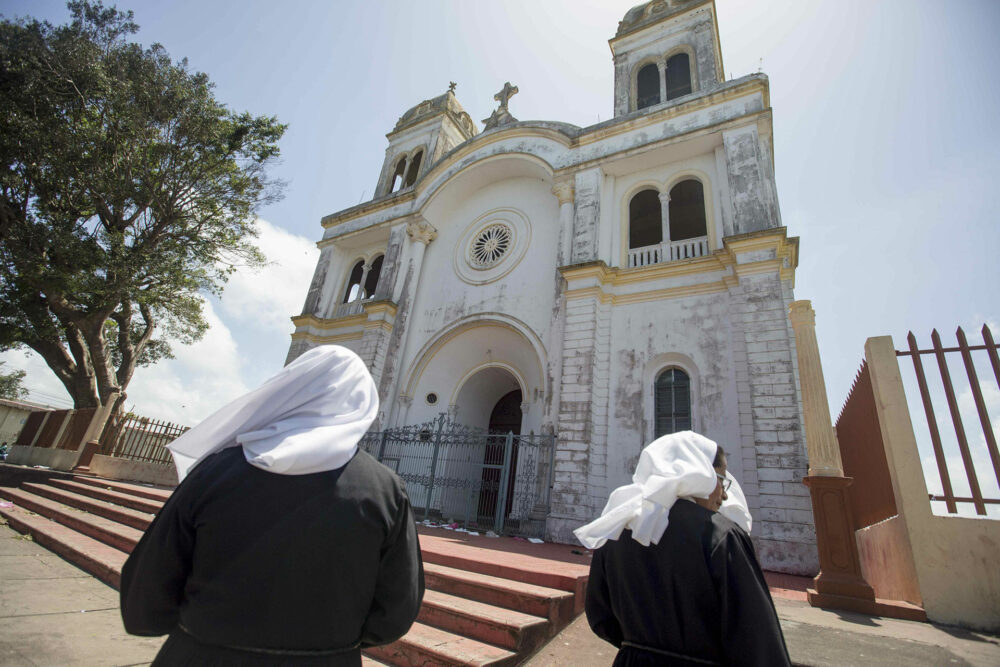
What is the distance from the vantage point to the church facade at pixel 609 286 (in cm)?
786

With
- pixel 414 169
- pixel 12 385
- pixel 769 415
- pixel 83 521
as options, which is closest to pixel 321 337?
pixel 414 169

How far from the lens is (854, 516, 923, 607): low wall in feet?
13.5

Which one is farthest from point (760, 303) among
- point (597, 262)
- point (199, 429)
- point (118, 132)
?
point (118, 132)

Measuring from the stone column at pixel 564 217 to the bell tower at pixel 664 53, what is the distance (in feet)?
11.5

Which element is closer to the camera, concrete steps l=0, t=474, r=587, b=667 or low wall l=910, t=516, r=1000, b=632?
concrete steps l=0, t=474, r=587, b=667

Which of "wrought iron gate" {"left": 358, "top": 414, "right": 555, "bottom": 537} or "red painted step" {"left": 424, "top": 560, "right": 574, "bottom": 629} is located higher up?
"wrought iron gate" {"left": 358, "top": 414, "right": 555, "bottom": 537}

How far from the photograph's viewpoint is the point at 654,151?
10789mm

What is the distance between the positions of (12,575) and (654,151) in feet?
41.1

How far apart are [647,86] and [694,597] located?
615 inches

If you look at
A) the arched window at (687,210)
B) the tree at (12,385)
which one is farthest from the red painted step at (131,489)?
the tree at (12,385)

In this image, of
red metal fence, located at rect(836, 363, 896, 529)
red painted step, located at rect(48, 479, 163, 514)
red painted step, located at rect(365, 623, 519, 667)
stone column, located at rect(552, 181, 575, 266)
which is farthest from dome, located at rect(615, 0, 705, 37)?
red painted step, located at rect(48, 479, 163, 514)

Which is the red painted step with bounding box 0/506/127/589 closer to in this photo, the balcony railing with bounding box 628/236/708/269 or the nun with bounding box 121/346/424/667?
the nun with bounding box 121/346/424/667

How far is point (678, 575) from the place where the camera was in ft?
5.75

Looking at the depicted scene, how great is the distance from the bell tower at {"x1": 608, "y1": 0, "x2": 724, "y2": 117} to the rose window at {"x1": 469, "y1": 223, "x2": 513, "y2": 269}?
4.88m
